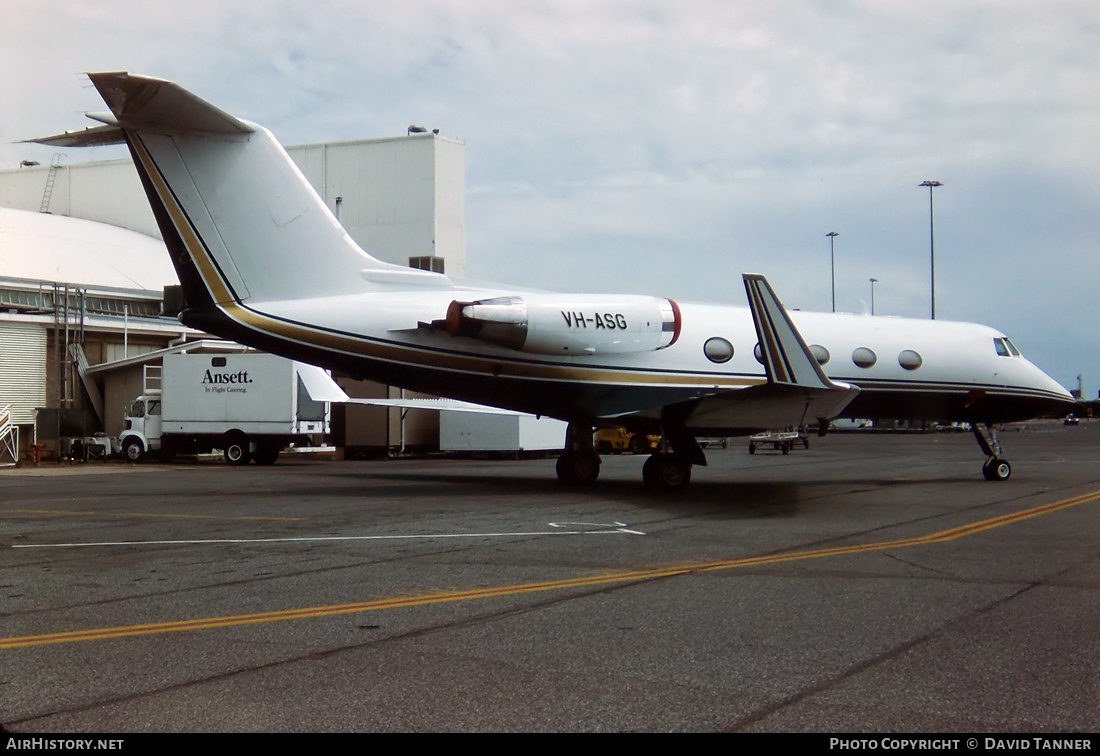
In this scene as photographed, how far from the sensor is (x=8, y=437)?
38.0 m

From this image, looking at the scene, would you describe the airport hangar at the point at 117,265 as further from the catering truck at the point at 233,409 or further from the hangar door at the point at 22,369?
the catering truck at the point at 233,409

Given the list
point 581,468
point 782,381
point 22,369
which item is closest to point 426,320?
point 581,468

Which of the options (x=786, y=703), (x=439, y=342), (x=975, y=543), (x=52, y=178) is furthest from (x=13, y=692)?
(x=52, y=178)

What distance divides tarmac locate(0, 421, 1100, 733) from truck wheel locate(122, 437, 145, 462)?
2046 cm

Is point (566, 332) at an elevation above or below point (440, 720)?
above

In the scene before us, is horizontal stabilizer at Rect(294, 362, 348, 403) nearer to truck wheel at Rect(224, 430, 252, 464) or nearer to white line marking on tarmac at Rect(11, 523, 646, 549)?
truck wheel at Rect(224, 430, 252, 464)

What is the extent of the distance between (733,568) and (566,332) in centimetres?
857

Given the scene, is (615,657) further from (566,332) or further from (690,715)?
(566,332)

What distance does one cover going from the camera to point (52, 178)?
207ft

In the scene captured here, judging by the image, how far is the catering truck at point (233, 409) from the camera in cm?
3362

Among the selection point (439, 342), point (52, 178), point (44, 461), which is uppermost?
point (52, 178)

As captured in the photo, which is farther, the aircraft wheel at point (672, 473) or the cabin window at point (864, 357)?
the cabin window at point (864, 357)

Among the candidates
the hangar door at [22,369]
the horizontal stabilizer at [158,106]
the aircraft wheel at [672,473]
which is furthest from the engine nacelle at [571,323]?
the hangar door at [22,369]

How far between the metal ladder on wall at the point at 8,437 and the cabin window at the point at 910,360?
97.9ft
